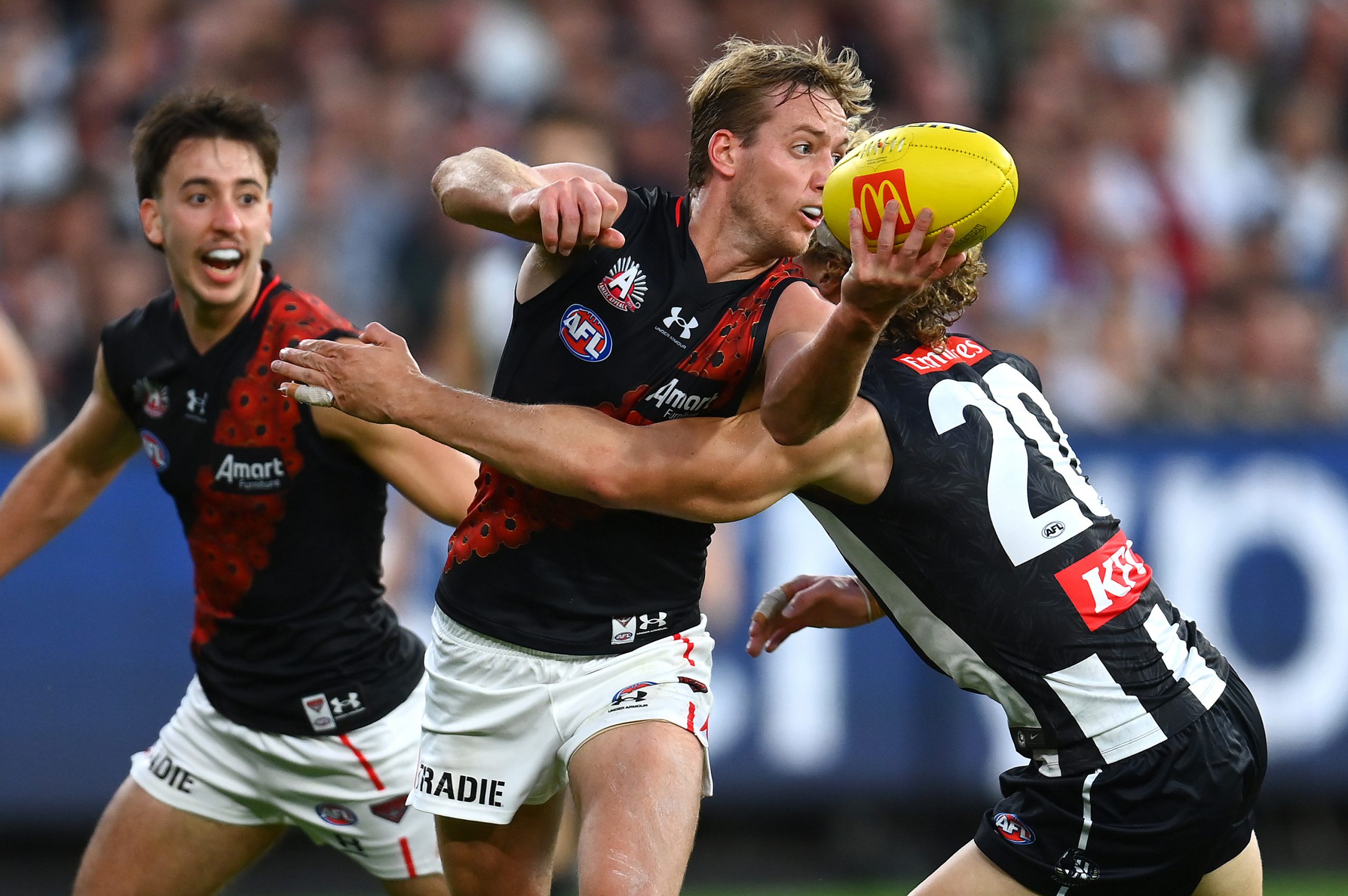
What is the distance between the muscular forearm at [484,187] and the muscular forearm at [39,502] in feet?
5.49

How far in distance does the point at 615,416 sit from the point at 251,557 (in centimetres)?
129

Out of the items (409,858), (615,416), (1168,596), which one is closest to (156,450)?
(409,858)

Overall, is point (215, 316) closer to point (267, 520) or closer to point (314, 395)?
point (267, 520)

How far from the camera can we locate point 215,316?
16.0ft

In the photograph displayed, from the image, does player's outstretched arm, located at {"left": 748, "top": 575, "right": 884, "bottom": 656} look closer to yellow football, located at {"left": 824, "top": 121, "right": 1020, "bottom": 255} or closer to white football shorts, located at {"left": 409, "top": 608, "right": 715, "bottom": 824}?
white football shorts, located at {"left": 409, "top": 608, "right": 715, "bottom": 824}

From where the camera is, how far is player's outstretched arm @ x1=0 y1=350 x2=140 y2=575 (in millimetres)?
5066

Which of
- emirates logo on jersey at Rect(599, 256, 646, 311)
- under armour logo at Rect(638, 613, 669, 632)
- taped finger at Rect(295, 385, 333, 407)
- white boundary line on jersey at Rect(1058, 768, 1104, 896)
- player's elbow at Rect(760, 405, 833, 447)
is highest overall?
emirates logo on jersey at Rect(599, 256, 646, 311)

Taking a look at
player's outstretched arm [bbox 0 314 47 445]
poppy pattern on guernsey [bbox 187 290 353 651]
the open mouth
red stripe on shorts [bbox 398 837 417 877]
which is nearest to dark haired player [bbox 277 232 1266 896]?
poppy pattern on guernsey [bbox 187 290 353 651]

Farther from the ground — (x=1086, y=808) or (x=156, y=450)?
(x=156, y=450)

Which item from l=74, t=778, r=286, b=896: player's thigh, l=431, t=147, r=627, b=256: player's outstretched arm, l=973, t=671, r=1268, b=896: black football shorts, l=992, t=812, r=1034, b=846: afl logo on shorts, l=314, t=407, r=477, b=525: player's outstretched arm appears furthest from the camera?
A: l=74, t=778, r=286, b=896: player's thigh

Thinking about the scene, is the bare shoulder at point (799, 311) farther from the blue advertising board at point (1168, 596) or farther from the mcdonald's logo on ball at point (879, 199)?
the blue advertising board at point (1168, 596)

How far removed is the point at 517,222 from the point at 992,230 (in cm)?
112

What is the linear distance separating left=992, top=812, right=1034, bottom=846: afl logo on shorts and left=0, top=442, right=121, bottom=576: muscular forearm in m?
2.96

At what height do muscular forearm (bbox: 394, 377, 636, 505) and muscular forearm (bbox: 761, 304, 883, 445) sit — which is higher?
muscular forearm (bbox: 761, 304, 883, 445)
